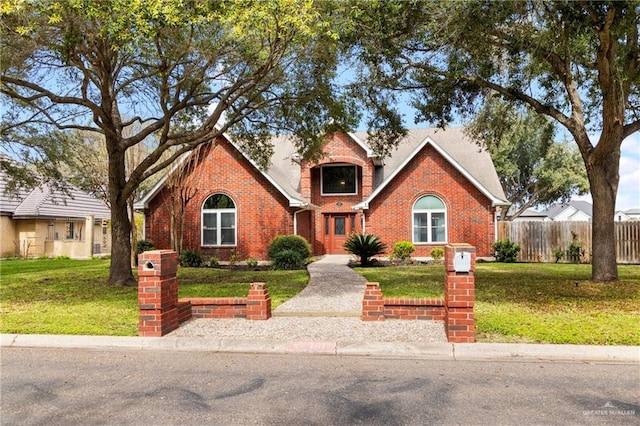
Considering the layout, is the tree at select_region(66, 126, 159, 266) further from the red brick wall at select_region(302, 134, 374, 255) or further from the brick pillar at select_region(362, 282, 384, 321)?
the brick pillar at select_region(362, 282, 384, 321)

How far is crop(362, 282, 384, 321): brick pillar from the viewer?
7.91 m

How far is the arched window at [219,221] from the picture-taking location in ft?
70.7

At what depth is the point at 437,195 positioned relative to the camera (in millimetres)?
21938

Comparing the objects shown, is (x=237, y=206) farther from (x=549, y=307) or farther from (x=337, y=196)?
(x=549, y=307)

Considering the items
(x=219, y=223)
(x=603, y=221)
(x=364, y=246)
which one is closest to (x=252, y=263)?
(x=219, y=223)

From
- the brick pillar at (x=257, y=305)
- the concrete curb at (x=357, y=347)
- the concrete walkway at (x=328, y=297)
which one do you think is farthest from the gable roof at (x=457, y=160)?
the concrete curb at (x=357, y=347)

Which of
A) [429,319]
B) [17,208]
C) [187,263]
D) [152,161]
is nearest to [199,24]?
[152,161]

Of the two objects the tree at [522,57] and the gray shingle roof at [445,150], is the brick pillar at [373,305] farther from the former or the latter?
the gray shingle roof at [445,150]

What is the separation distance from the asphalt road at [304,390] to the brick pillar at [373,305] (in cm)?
175

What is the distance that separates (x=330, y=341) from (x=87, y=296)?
6982 mm

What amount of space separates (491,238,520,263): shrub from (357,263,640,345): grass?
21.2ft

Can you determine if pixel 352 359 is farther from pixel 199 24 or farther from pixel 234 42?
pixel 234 42

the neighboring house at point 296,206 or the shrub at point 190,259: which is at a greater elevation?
the neighboring house at point 296,206

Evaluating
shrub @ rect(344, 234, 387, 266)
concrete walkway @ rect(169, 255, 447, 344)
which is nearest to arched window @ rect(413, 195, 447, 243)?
shrub @ rect(344, 234, 387, 266)
